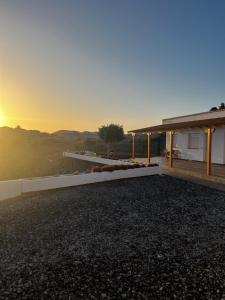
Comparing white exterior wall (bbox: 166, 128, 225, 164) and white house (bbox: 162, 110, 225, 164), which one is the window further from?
white exterior wall (bbox: 166, 128, 225, 164)

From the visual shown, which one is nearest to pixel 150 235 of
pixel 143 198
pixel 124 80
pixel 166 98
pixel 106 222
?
pixel 106 222

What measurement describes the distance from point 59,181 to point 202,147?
1065 cm

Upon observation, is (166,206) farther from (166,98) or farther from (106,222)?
(166,98)

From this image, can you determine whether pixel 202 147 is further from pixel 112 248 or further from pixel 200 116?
pixel 112 248

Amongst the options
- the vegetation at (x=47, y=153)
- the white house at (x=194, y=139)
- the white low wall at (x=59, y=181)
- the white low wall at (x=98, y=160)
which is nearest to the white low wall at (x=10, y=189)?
the white low wall at (x=59, y=181)

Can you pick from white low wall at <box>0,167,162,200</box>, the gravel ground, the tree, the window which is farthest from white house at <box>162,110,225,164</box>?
the tree

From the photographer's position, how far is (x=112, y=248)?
4.39 m

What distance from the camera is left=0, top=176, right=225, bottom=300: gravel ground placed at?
317cm

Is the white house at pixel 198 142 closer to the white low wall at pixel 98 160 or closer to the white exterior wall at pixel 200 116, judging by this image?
the white exterior wall at pixel 200 116

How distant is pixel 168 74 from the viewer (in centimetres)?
1759

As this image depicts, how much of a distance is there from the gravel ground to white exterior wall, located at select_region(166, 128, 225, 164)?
6.66 m

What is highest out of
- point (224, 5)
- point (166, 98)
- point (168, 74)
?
point (224, 5)

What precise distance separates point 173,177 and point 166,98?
36.4 ft

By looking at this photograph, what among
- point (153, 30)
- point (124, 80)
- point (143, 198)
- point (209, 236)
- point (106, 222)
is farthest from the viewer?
point (124, 80)
